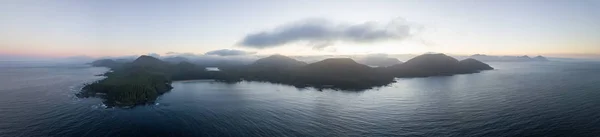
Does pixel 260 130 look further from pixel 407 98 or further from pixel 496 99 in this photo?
pixel 496 99

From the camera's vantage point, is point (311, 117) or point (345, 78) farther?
point (345, 78)

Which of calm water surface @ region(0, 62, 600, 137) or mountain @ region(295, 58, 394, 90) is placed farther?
mountain @ region(295, 58, 394, 90)

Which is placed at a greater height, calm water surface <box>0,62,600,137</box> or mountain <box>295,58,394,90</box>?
mountain <box>295,58,394,90</box>

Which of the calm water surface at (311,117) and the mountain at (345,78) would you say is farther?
the mountain at (345,78)

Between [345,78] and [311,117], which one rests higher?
[345,78]

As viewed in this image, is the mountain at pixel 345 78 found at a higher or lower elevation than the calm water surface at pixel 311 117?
higher

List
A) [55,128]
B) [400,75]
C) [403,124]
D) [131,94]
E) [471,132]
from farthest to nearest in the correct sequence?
1. [400,75]
2. [131,94]
3. [403,124]
4. [55,128]
5. [471,132]

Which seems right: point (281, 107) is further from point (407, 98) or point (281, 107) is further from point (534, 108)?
point (534, 108)

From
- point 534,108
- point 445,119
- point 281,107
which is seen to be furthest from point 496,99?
point 281,107

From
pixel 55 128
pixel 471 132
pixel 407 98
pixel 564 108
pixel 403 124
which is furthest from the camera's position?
pixel 407 98

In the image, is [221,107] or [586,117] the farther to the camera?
[221,107]
